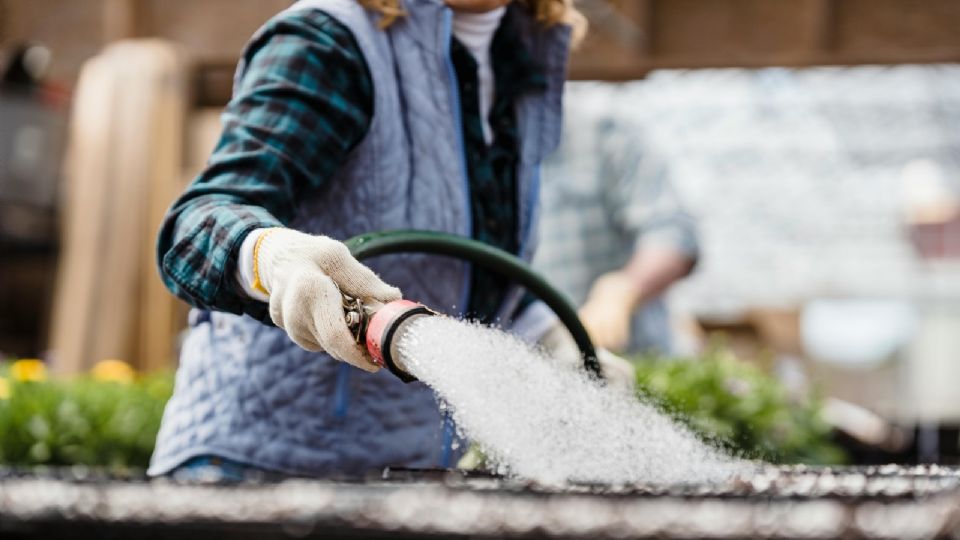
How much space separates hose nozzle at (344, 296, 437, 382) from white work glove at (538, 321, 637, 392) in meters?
0.46

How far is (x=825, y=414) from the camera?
5.06 meters

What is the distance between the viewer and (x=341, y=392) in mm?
1807

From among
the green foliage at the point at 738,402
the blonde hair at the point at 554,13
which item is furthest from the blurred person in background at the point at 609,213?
the blonde hair at the point at 554,13

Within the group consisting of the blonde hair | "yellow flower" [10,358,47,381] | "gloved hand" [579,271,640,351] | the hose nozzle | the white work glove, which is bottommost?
"yellow flower" [10,358,47,381]

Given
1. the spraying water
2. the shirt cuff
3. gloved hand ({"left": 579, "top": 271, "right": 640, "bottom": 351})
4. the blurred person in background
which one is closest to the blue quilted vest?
the shirt cuff

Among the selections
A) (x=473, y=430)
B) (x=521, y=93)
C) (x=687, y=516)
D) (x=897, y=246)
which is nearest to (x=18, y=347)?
(x=521, y=93)

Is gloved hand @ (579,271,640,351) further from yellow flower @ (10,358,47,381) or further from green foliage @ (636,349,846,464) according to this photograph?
yellow flower @ (10,358,47,381)

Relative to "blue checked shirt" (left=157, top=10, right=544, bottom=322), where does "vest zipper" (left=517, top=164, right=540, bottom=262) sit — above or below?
below

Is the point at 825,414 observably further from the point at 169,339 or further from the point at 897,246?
the point at 897,246

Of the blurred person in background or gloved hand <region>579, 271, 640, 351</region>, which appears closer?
gloved hand <region>579, 271, 640, 351</region>

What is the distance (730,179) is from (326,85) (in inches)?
670

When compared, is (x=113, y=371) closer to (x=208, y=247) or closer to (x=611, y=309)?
(x=611, y=309)

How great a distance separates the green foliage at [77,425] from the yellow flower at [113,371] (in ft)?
1.40

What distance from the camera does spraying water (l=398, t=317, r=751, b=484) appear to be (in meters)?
1.32
